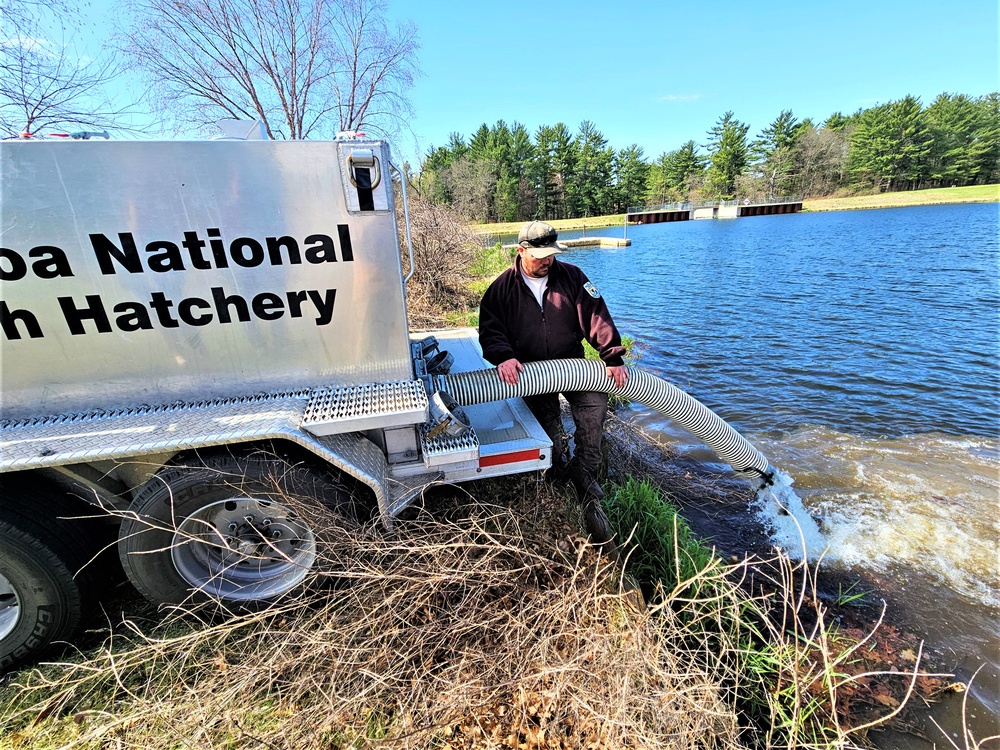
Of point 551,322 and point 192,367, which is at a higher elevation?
point 192,367

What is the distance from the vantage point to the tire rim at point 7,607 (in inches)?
86.3

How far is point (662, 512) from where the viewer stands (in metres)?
3.59

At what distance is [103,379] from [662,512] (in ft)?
12.5

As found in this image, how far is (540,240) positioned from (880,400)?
6952 mm

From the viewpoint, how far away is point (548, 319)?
3.38m

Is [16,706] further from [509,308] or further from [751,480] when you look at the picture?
[751,480]

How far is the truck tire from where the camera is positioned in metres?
2.15

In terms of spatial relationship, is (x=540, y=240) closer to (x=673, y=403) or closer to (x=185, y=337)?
(x=673, y=403)

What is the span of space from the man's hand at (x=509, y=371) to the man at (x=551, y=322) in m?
0.04

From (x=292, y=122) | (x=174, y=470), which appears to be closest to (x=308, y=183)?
(x=174, y=470)

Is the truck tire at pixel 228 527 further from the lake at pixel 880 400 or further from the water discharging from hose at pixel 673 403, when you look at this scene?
the lake at pixel 880 400

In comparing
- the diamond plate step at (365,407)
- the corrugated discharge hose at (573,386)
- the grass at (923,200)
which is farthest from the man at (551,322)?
the grass at (923,200)

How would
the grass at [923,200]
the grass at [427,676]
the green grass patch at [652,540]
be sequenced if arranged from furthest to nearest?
the grass at [923,200], the green grass patch at [652,540], the grass at [427,676]

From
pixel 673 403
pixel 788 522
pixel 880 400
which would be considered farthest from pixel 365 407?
pixel 880 400
